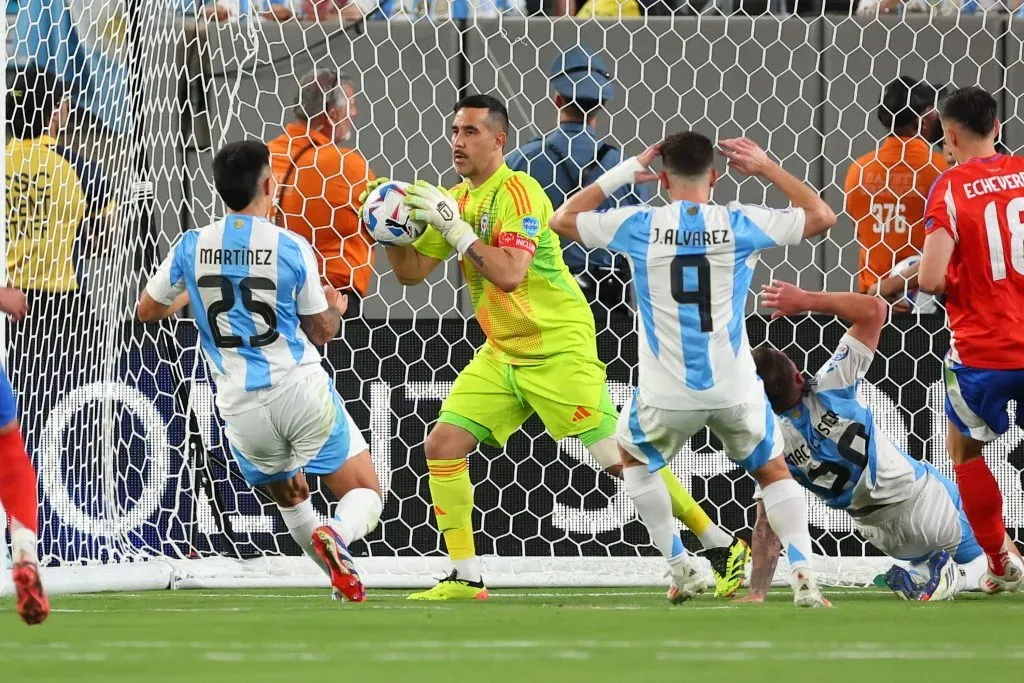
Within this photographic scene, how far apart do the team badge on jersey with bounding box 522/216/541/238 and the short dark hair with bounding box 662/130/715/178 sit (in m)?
0.90

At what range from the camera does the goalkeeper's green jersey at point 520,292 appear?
660cm

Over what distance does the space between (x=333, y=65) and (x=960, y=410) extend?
4176 millimetres

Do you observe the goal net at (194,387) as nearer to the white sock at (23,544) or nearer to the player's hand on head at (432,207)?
the player's hand on head at (432,207)

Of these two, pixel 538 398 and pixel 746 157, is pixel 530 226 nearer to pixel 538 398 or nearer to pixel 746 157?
pixel 538 398

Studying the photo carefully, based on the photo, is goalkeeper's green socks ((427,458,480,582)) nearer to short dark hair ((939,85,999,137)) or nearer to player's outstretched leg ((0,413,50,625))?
player's outstretched leg ((0,413,50,625))

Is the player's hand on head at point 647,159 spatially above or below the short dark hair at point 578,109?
below

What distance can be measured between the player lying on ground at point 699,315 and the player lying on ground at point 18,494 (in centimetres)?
196

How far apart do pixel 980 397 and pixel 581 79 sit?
313 centimetres

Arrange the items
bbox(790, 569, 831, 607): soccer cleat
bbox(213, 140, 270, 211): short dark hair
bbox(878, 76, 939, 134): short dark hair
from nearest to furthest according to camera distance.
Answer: bbox(790, 569, 831, 607): soccer cleat
bbox(213, 140, 270, 211): short dark hair
bbox(878, 76, 939, 134): short dark hair

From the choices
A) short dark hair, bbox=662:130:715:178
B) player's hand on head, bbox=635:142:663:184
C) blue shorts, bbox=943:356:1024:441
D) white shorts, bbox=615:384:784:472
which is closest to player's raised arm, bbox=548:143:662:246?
player's hand on head, bbox=635:142:663:184

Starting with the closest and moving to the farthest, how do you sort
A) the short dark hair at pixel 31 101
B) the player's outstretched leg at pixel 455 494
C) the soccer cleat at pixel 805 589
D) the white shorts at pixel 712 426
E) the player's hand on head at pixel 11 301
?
the player's hand on head at pixel 11 301 < the soccer cleat at pixel 805 589 < the white shorts at pixel 712 426 < the player's outstretched leg at pixel 455 494 < the short dark hair at pixel 31 101

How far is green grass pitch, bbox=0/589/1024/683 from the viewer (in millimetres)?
3240

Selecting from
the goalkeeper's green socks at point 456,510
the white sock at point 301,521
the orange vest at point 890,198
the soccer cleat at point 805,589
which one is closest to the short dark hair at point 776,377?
the soccer cleat at point 805,589

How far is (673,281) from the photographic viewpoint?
5621mm
